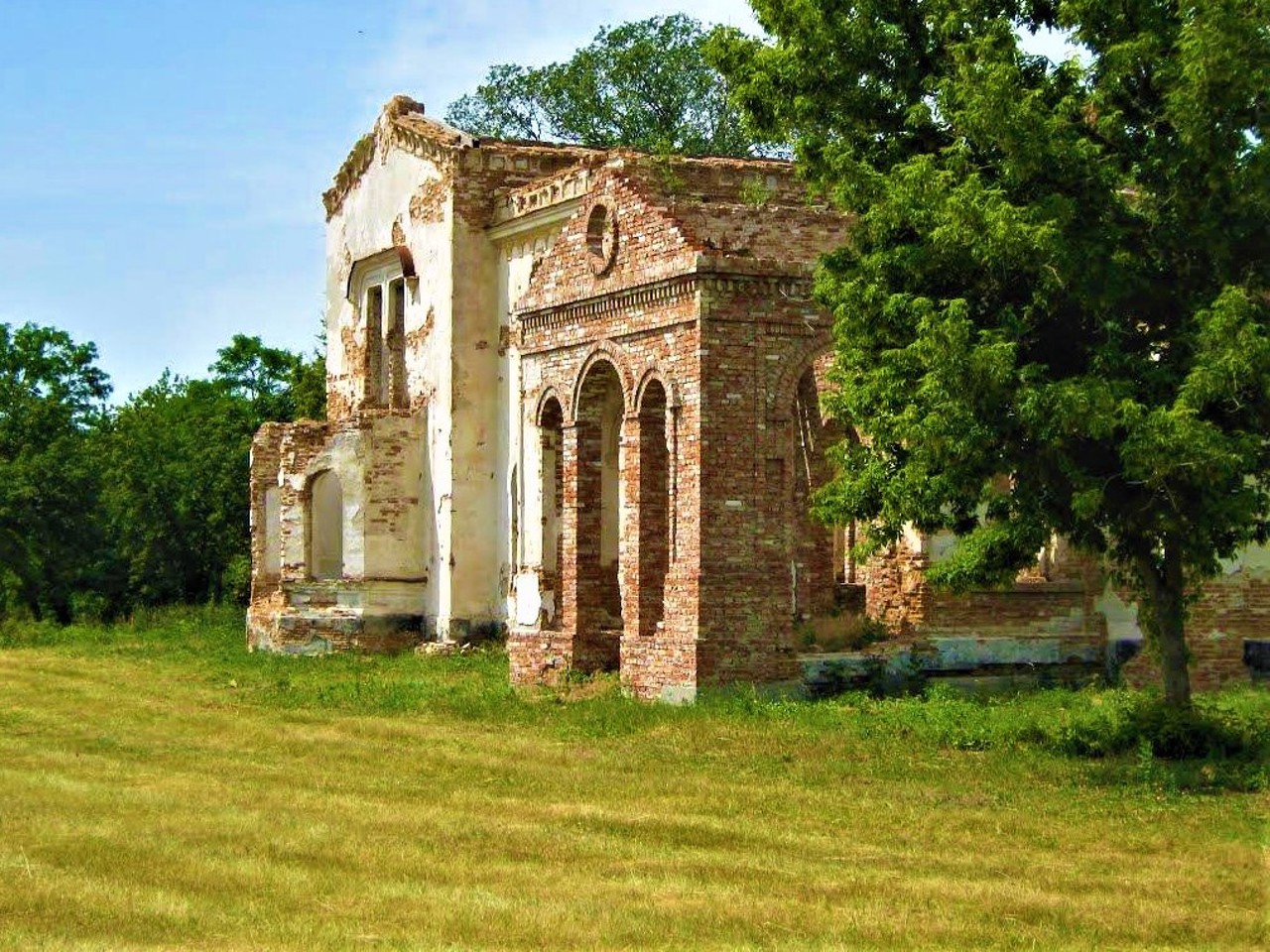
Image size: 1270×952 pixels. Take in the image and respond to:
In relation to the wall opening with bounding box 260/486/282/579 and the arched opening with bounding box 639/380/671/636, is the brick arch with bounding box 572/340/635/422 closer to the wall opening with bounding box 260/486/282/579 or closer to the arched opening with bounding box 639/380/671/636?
the arched opening with bounding box 639/380/671/636

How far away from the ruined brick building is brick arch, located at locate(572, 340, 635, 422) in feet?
0.11

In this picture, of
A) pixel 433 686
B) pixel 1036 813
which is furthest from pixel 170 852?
pixel 433 686

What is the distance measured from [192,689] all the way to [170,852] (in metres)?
12.3

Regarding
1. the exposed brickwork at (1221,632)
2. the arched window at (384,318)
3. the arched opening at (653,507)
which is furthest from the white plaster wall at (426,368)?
the exposed brickwork at (1221,632)

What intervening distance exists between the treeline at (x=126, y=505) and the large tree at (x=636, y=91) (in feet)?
29.5

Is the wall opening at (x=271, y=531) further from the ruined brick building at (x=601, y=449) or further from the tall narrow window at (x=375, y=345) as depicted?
the tall narrow window at (x=375, y=345)

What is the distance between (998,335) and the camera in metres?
14.4

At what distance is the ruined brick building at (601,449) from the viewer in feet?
64.0

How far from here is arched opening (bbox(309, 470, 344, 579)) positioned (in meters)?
32.2

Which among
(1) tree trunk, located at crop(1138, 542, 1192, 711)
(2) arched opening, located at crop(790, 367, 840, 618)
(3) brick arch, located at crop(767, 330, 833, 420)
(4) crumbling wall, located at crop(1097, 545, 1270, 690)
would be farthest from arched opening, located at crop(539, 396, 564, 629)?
(1) tree trunk, located at crop(1138, 542, 1192, 711)

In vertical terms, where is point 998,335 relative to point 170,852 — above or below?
above

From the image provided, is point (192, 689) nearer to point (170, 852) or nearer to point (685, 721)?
point (685, 721)

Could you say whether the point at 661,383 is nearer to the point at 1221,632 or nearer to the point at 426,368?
the point at 1221,632

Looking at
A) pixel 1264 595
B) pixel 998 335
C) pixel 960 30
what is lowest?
pixel 1264 595
